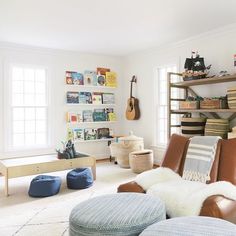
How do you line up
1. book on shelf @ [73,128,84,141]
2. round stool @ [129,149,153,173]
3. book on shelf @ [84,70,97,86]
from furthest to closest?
book on shelf @ [84,70,97,86], book on shelf @ [73,128,84,141], round stool @ [129,149,153,173]

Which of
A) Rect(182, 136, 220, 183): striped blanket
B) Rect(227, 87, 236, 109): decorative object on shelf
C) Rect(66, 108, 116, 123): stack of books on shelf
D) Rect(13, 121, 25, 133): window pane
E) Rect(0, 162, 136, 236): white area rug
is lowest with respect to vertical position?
Rect(0, 162, 136, 236): white area rug

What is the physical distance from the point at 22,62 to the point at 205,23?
3.33m

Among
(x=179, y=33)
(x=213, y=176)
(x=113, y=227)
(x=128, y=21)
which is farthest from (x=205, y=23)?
(x=113, y=227)

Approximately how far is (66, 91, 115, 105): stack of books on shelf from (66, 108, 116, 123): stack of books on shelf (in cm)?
20

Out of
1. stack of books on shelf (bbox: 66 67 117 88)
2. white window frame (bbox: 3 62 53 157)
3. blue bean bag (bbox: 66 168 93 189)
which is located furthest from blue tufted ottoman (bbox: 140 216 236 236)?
stack of books on shelf (bbox: 66 67 117 88)

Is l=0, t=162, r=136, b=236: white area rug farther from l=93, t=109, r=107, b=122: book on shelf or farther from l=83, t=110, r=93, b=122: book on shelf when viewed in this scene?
l=93, t=109, r=107, b=122: book on shelf

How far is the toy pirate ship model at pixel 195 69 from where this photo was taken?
13.6 feet

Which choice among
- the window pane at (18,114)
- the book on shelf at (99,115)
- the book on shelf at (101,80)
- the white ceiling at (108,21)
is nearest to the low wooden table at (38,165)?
the window pane at (18,114)

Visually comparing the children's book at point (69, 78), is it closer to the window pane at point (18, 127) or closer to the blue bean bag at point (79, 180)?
the window pane at point (18, 127)

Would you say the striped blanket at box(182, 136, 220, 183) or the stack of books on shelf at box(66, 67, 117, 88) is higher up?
the stack of books on shelf at box(66, 67, 117, 88)

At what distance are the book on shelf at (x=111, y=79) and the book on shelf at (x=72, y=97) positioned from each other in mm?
773

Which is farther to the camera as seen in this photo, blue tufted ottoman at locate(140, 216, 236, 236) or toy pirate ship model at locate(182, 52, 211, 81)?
toy pirate ship model at locate(182, 52, 211, 81)

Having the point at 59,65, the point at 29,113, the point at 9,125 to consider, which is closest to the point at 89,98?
the point at 59,65

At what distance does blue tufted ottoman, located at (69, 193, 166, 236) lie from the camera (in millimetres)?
1646
